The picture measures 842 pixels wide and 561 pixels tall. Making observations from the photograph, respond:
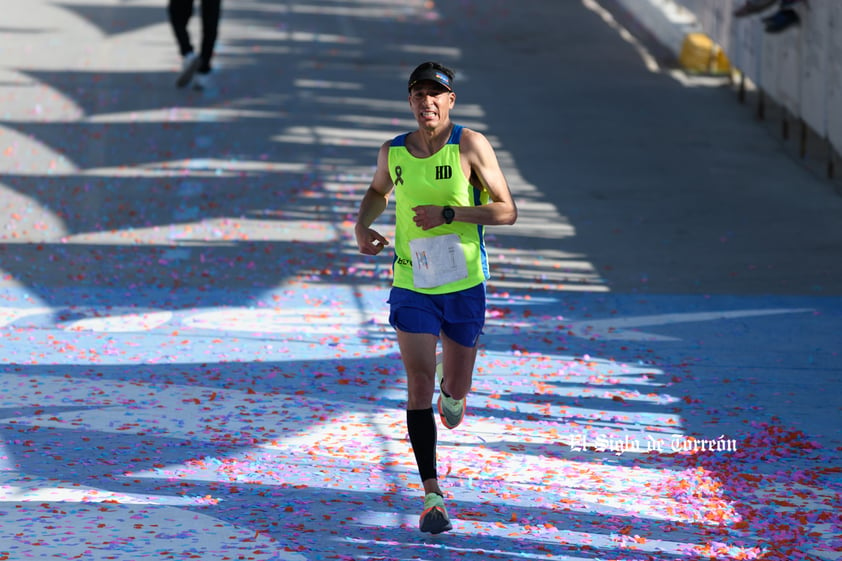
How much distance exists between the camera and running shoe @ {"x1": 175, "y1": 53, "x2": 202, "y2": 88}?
20578 mm

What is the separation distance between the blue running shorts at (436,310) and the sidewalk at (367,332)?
77 cm

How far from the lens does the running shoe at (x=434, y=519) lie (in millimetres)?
6484

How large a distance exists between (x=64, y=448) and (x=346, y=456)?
1.31 m

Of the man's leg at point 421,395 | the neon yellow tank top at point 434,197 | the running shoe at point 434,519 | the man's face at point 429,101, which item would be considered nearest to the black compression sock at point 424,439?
the man's leg at point 421,395

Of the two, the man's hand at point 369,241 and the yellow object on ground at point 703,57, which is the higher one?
the man's hand at point 369,241

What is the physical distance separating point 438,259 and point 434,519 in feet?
3.53

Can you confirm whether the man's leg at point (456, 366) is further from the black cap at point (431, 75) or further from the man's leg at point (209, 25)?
the man's leg at point (209, 25)

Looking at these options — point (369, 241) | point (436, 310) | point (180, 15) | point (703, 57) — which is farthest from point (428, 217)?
point (703, 57)

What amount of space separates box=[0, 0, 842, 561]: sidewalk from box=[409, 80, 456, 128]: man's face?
1.63m

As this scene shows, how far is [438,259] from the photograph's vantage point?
22.3 ft

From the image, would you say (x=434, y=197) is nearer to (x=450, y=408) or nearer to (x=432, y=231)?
(x=432, y=231)

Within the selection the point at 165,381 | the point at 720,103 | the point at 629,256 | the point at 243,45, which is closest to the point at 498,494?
the point at 165,381

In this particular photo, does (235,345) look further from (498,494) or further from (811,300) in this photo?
(811,300)

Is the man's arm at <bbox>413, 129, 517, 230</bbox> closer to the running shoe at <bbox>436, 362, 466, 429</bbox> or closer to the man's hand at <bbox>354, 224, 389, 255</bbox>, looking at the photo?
the man's hand at <bbox>354, 224, 389, 255</bbox>
